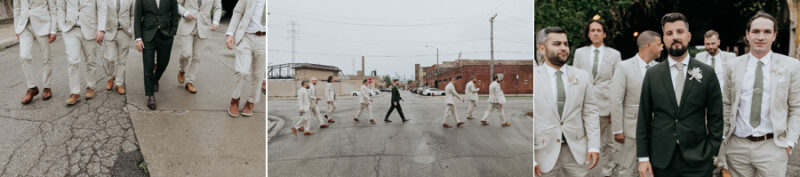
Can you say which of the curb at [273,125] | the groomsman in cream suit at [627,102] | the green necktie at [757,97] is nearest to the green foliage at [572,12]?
the groomsman in cream suit at [627,102]

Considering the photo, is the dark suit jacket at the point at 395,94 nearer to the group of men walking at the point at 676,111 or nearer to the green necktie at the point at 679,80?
the group of men walking at the point at 676,111

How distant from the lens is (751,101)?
8.07ft

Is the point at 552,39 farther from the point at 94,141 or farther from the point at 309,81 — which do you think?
the point at 94,141

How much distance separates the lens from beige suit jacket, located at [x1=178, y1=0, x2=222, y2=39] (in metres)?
3.20

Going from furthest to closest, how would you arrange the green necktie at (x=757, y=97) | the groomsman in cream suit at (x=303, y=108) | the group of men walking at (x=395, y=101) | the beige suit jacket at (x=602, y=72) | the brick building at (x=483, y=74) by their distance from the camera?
the beige suit jacket at (x=602, y=72) → the green necktie at (x=757, y=97) → the brick building at (x=483, y=74) → the group of men walking at (x=395, y=101) → the groomsman in cream suit at (x=303, y=108)

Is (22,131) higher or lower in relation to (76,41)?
lower

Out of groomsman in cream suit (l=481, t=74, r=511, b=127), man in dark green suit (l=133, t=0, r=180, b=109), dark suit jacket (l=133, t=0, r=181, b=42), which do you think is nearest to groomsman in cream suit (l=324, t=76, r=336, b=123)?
groomsman in cream suit (l=481, t=74, r=511, b=127)

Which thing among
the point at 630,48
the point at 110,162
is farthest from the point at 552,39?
the point at 630,48

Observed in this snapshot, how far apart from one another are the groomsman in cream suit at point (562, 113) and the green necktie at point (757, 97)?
1272mm

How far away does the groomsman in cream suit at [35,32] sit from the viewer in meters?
2.63

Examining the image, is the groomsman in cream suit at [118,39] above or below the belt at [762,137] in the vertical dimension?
above

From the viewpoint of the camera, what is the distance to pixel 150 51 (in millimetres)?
2875

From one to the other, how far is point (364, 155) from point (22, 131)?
234cm

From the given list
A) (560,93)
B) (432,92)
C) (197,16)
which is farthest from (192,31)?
(560,93)
